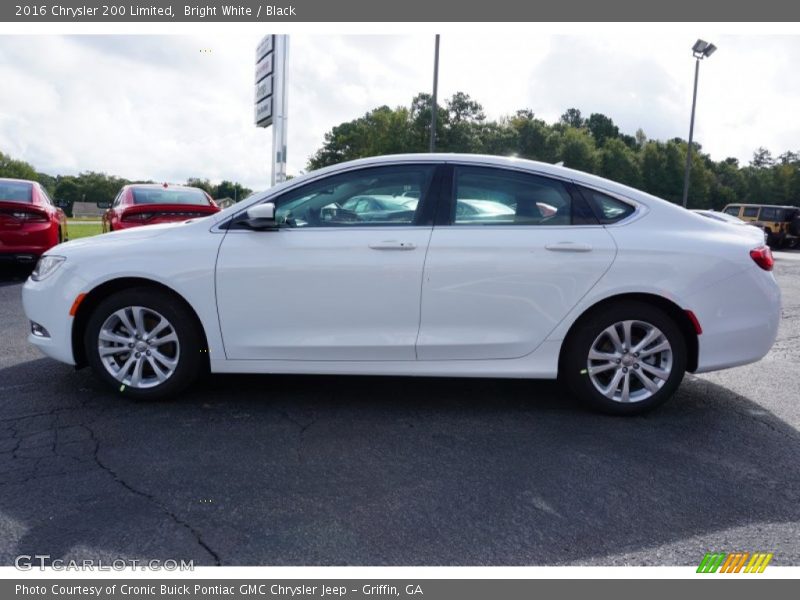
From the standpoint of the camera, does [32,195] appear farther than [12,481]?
Yes

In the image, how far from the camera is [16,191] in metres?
9.88

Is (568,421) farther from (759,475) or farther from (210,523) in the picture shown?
(210,523)

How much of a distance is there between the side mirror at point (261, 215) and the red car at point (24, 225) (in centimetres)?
681

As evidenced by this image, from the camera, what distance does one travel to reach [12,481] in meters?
3.04

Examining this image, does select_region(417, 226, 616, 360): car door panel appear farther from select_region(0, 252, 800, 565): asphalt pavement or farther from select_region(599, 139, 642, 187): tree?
select_region(599, 139, 642, 187): tree

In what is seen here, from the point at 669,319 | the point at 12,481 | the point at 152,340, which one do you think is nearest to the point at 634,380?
the point at 669,319

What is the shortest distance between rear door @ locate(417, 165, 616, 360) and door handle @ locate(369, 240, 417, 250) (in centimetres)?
13

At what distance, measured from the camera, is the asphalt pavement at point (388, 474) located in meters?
2.56

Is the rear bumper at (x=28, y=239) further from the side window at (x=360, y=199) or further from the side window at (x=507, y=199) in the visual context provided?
the side window at (x=507, y=199)

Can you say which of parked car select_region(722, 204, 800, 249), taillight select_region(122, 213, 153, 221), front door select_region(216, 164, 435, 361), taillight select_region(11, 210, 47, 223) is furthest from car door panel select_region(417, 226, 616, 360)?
parked car select_region(722, 204, 800, 249)

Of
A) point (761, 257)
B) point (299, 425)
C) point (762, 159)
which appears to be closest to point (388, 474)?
point (299, 425)

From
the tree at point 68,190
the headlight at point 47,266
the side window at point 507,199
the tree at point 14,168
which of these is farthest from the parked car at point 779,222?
the tree at point 68,190

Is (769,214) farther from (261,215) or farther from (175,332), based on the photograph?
(175,332)

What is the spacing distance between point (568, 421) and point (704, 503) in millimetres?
1122
